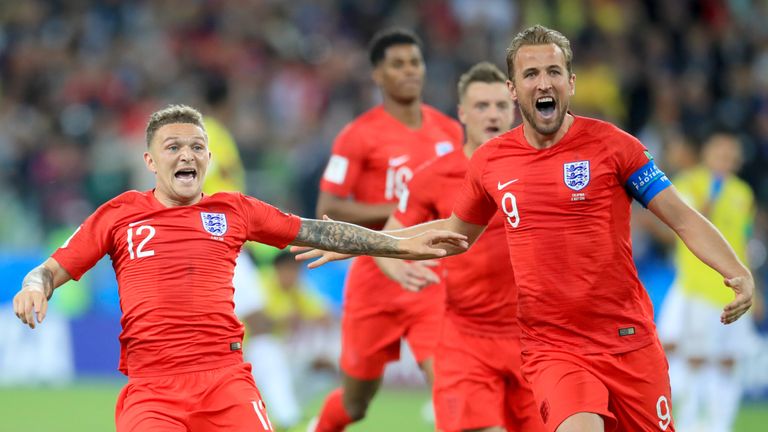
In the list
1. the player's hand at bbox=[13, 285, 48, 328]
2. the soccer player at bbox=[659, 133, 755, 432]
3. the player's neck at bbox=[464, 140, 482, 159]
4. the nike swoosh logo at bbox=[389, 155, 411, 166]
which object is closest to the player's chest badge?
the nike swoosh logo at bbox=[389, 155, 411, 166]

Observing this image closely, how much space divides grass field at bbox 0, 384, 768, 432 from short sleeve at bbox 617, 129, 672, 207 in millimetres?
4930

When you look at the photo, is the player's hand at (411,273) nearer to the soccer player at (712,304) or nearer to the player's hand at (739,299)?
the player's hand at (739,299)

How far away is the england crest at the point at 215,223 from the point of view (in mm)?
6059

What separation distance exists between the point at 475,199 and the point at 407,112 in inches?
102

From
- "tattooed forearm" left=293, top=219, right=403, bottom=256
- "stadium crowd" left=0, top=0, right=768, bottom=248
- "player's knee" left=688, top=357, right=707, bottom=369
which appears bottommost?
"player's knee" left=688, top=357, right=707, bottom=369

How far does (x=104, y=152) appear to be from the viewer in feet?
54.2

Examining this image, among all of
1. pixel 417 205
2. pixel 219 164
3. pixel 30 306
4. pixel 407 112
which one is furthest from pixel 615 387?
pixel 219 164

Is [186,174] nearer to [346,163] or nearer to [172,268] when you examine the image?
[172,268]

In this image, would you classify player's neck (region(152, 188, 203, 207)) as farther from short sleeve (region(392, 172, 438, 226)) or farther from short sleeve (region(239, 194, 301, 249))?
short sleeve (region(392, 172, 438, 226))

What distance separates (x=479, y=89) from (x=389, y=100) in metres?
1.35

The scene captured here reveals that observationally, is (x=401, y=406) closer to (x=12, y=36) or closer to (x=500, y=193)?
(x=500, y=193)

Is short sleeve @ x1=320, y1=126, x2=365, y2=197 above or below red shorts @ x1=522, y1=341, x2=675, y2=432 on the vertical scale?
above

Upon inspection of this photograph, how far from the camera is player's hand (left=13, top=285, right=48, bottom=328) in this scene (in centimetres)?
541

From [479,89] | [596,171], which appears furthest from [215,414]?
[479,89]
